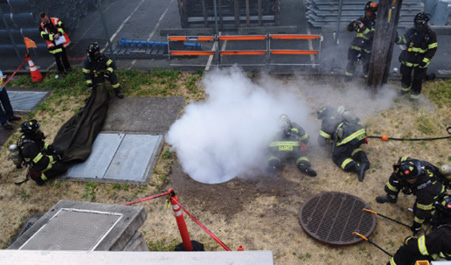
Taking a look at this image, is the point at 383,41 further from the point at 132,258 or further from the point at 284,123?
the point at 132,258

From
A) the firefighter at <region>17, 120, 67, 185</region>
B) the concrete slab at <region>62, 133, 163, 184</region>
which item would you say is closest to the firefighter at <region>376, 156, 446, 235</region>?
the concrete slab at <region>62, 133, 163, 184</region>

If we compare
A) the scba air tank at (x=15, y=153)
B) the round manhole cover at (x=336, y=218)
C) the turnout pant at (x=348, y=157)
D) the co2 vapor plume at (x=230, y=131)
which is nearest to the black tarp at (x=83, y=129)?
the scba air tank at (x=15, y=153)

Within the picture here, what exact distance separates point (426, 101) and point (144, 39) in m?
8.64

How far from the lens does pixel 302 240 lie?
552cm

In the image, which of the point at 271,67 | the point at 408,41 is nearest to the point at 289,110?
the point at 271,67

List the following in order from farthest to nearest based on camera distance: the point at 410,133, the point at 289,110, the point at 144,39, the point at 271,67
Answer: the point at 144,39
the point at 271,67
the point at 289,110
the point at 410,133

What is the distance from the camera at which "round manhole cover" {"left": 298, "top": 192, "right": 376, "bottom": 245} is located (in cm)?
546

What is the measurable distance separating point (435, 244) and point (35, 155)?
20.7 feet

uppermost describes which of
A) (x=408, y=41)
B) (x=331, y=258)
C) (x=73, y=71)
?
(x=408, y=41)

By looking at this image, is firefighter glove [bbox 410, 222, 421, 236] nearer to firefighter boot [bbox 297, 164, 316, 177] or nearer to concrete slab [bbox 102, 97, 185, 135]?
firefighter boot [bbox 297, 164, 316, 177]

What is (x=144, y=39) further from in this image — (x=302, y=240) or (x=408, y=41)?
(x=302, y=240)

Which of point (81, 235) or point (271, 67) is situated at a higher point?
point (81, 235)

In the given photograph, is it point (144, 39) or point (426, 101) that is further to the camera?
point (144, 39)

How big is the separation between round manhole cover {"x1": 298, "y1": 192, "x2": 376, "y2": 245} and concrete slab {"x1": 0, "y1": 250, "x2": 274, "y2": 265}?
3.51 meters
